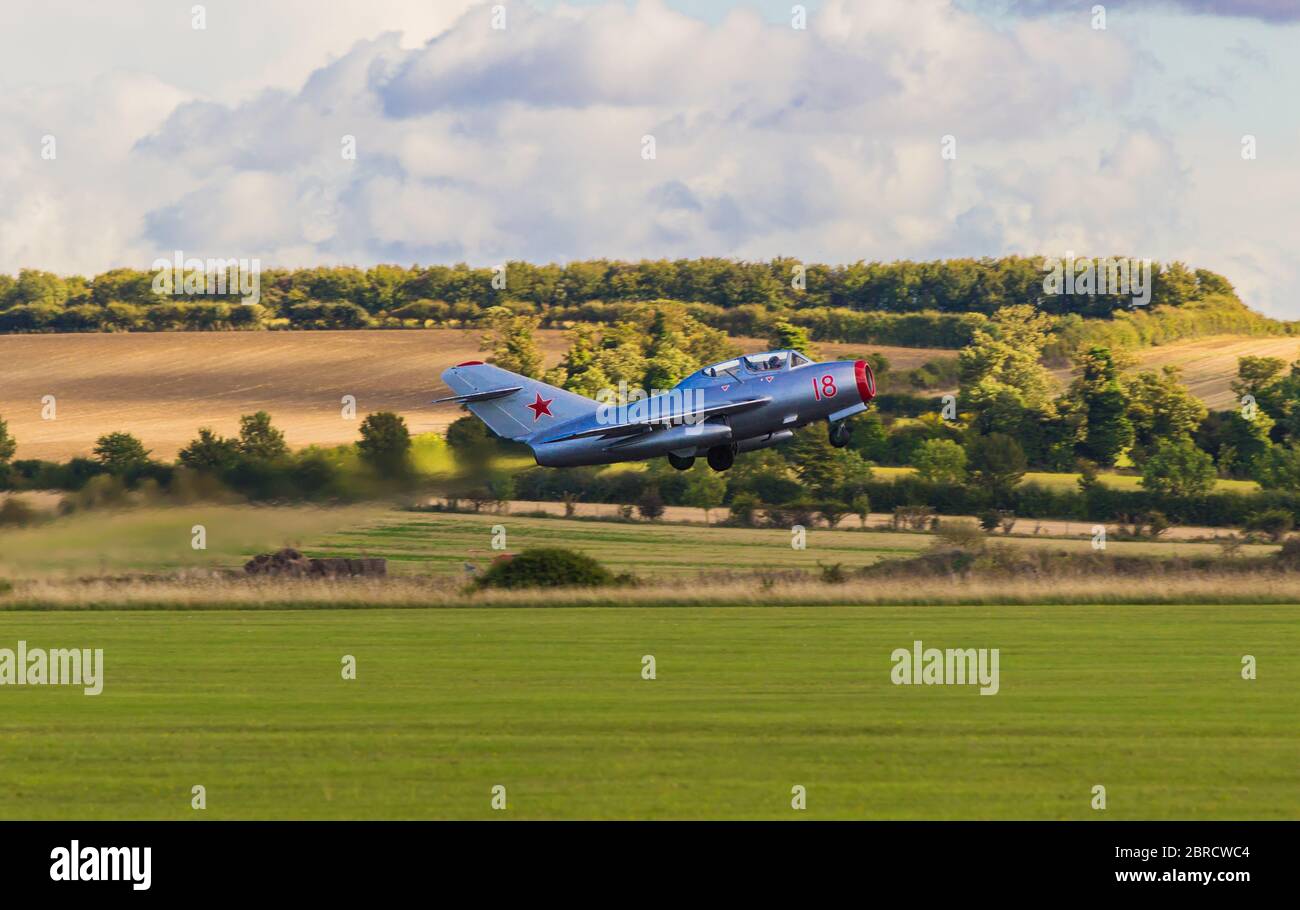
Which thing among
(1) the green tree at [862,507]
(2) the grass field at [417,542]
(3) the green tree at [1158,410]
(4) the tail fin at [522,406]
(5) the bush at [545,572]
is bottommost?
(5) the bush at [545,572]

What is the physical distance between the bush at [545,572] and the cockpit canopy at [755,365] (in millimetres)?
31305

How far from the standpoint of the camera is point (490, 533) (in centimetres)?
9744

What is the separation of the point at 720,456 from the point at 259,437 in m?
60.1

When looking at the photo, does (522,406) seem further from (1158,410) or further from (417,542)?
(1158,410)

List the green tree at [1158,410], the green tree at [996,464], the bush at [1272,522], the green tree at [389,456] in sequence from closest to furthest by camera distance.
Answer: the green tree at [389,456] < the bush at [1272,522] < the green tree at [996,464] < the green tree at [1158,410]

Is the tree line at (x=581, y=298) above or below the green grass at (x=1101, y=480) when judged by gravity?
above

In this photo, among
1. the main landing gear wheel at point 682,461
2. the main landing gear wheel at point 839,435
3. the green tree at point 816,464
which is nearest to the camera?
the main landing gear wheel at point 839,435

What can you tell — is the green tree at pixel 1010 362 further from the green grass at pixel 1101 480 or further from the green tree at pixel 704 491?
the green tree at pixel 704 491

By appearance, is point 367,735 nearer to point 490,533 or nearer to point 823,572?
point 823,572

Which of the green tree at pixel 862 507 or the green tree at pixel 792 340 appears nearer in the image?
the green tree at pixel 862 507

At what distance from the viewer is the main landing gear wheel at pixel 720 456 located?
1953 inches

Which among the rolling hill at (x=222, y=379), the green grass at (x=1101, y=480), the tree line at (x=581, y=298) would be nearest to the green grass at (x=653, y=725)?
the rolling hill at (x=222, y=379)

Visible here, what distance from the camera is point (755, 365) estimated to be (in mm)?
50531

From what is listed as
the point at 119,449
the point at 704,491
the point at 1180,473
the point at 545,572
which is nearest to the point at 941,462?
the point at 1180,473
